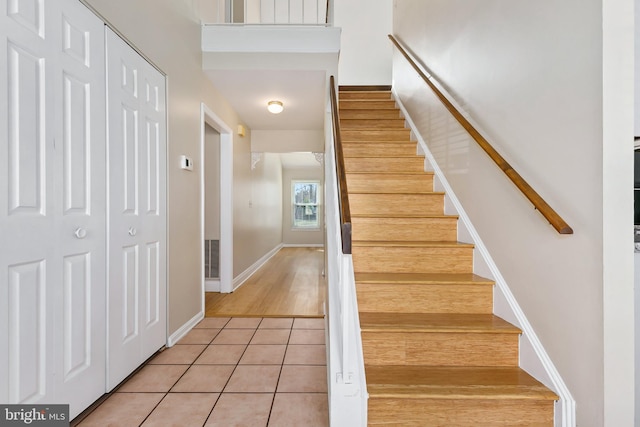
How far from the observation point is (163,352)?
2404 mm

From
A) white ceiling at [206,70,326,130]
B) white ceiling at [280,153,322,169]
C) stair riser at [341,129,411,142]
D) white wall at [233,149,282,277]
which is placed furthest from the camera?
white ceiling at [280,153,322,169]

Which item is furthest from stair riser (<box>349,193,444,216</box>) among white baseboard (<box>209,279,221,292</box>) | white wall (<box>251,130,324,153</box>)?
white wall (<box>251,130,324,153</box>)

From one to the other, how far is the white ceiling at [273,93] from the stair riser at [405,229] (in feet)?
5.21

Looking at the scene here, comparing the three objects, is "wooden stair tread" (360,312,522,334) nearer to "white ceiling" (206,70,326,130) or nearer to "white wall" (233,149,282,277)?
"white ceiling" (206,70,326,130)

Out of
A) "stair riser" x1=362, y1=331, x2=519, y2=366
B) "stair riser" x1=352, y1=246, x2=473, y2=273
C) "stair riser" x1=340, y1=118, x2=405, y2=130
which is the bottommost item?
"stair riser" x1=362, y1=331, x2=519, y2=366

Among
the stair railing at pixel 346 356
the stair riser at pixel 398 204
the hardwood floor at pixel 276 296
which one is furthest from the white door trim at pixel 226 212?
the stair railing at pixel 346 356

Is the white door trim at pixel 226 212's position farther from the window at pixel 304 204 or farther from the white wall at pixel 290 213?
the window at pixel 304 204

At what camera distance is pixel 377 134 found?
141 inches

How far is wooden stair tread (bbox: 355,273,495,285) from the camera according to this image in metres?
1.94

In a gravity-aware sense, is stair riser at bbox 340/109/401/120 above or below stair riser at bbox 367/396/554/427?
above

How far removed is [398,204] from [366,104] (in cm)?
217

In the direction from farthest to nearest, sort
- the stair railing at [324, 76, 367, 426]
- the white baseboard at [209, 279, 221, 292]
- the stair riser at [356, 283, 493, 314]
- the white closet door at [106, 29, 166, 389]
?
the white baseboard at [209, 279, 221, 292], the stair riser at [356, 283, 493, 314], the white closet door at [106, 29, 166, 389], the stair railing at [324, 76, 367, 426]

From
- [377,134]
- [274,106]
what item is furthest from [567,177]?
[274,106]

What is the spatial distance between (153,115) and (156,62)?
0.36 m
